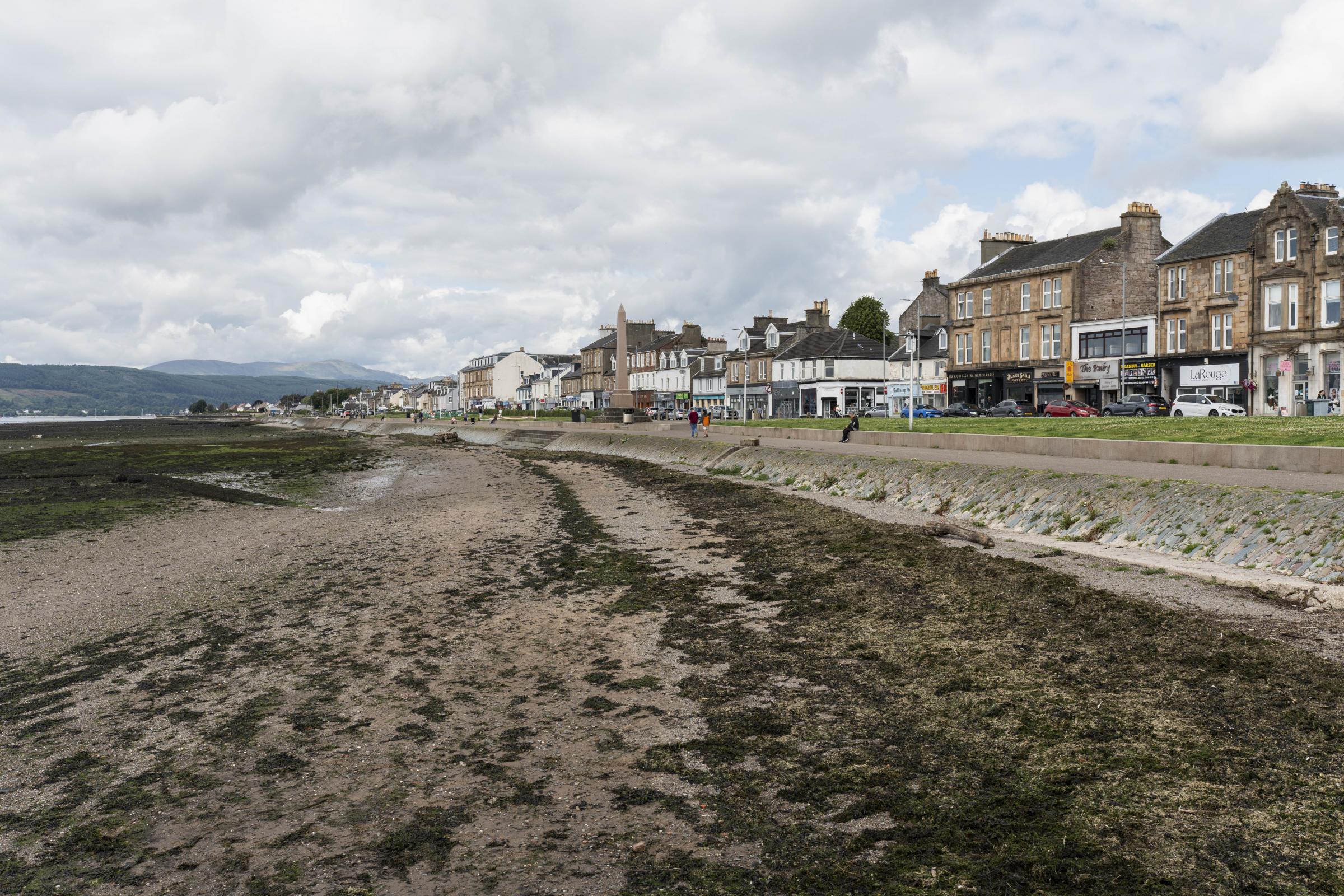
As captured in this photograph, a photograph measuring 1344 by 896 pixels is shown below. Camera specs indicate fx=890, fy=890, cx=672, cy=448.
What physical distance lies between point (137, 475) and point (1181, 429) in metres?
40.3

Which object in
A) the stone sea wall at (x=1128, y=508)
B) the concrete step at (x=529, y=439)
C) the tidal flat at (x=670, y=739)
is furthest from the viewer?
the concrete step at (x=529, y=439)

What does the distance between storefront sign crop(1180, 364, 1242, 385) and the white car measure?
5075 mm

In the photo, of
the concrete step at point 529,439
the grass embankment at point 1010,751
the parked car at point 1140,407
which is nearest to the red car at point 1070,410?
the parked car at point 1140,407

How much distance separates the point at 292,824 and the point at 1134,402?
5384 centimetres

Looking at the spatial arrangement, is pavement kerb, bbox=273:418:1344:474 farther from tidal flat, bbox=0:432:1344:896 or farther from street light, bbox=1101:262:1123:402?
street light, bbox=1101:262:1123:402

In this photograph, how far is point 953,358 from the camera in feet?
239

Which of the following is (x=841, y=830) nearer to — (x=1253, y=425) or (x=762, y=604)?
Answer: (x=762, y=604)

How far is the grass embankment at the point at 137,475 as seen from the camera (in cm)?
2564

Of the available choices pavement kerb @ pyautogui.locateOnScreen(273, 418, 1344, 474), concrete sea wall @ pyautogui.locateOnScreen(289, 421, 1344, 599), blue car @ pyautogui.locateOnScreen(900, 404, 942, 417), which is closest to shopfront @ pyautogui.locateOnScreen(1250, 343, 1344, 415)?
blue car @ pyautogui.locateOnScreen(900, 404, 942, 417)

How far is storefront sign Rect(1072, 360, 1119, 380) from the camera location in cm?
6006

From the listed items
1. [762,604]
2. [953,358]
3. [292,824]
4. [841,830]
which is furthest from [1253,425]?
[953,358]

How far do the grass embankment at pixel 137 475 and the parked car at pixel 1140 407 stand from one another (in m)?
43.0

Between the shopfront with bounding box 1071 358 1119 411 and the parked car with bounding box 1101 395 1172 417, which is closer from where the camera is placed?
the parked car with bounding box 1101 395 1172 417

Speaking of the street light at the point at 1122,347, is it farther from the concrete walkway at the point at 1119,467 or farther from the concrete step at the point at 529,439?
the concrete step at the point at 529,439
